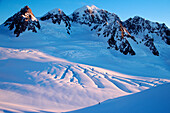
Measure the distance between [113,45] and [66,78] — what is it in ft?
50.7

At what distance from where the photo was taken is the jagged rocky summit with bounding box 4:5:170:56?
20188 millimetres

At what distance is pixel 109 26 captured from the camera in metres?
24.0

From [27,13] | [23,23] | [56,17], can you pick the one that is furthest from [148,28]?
[23,23]

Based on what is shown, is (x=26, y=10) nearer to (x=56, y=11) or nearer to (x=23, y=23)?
(x=23, y=23)

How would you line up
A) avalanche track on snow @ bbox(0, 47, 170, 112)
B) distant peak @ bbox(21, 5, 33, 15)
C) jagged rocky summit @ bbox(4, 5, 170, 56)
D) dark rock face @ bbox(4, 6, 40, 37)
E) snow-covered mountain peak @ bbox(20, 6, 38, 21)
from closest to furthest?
avalanche track on snow @ bbox(0, 47, 170, 112)
dark rock face @ bbox(4, 6, 40, 37)
jagged rocky summit @ bbox(4, 5, 170, 56)
snow-covered mountain peak @ bbox(20, 6, 38, 21)
distant peak @ bbox(21, 5, 33, 15)

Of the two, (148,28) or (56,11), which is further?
(148,28)

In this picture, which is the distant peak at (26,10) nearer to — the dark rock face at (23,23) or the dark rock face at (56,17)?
the dark rock face at (23,23)

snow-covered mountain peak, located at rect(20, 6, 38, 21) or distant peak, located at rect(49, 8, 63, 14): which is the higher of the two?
distant peak, located at rect(49, 8, 63, 14)

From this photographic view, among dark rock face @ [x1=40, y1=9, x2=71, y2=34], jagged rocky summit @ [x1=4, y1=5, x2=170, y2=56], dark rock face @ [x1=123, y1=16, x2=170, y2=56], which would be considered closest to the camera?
jagged rocky summit @ [x1=4, y1=5, x2=170, y2=56]

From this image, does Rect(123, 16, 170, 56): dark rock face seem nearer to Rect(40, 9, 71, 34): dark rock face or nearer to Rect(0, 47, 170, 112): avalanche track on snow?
Rect(40, 9, 71, 34): dark rock face

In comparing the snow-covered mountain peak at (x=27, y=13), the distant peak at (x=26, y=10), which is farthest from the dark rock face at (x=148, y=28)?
the distant peak at (x=26, y=10)

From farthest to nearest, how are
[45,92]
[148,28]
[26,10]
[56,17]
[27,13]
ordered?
[148,28]
[56,17]
[26,10]
[27,13]
[45,92]

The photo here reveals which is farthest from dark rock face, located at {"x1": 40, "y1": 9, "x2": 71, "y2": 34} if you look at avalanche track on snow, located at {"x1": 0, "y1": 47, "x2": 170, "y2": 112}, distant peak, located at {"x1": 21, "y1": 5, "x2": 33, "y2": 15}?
avalanche track on snow, located at {"x1": 0, "y1": 47, "x2": 170, "y2": 112}

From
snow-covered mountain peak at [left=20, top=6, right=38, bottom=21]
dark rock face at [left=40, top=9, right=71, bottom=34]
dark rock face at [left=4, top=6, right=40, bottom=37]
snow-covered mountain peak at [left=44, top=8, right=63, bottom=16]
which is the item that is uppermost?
snow-covered mountain peak at [left=44, top=8, right=63, bottom=16]
